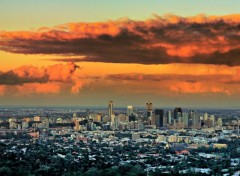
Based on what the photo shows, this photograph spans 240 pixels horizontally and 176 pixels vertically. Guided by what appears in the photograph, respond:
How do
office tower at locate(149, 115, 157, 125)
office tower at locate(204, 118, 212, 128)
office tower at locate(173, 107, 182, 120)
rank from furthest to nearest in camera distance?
office tower at locate(173, 107, 182, 120), office tower at locate(149, 115, 157, 125), office tower at locate(204, 118, 212, 128)

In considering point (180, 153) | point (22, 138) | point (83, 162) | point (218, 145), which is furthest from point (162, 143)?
point (83, 162)

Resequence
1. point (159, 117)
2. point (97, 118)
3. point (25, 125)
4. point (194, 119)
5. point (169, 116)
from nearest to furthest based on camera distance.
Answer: point (25, 125)
point (97, 118)
point (194, 119)
point (159, 117)
point (169, 116)

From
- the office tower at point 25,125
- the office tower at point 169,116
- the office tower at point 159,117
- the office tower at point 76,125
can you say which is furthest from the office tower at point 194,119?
the office tower at point 25,125

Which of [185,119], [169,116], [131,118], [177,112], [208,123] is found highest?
[177,112]

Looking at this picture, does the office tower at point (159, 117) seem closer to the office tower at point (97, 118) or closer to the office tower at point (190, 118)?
the office tower at point (190, 118)

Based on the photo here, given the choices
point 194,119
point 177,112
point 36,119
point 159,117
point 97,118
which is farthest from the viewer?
point 177,112

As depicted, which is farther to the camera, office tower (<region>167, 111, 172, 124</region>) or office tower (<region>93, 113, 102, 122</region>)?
office tower (<region>167, 111, 172, 124</region>)

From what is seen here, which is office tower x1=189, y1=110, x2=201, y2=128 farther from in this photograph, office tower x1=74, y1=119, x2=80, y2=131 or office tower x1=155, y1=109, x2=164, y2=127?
office tower x1=74, y1=119, x2=80, y2=131

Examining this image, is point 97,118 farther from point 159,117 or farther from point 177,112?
point 177,112

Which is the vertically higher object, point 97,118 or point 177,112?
point 177,112

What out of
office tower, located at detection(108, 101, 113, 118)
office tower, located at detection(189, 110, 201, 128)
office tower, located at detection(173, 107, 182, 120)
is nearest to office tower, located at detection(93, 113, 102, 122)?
office tower, located at detection(108, 101, 113, 118)

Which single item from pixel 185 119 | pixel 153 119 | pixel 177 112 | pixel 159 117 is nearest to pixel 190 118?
pixel 185 119
